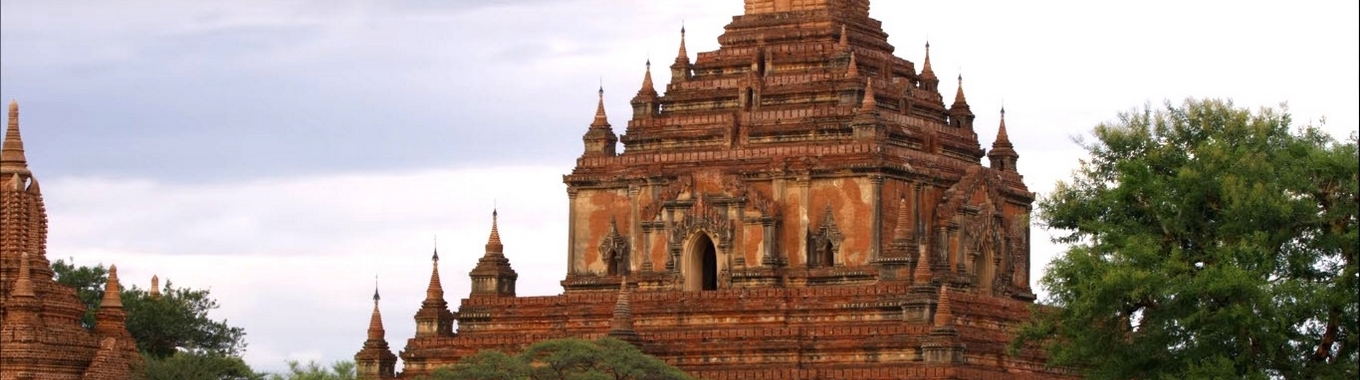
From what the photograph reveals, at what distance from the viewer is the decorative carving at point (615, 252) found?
246 ft

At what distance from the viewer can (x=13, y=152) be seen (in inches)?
2884

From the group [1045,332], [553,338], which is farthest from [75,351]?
[1045,332]

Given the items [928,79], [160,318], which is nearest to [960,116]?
[928,79]

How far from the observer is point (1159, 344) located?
210 ft

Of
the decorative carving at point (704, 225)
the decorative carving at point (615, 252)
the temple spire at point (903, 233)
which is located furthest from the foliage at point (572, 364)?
the decorative carving at point (615, 252)

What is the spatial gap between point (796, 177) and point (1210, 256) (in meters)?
11.5

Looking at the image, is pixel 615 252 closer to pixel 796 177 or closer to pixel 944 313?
pixel 796 177

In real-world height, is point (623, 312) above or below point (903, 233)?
below

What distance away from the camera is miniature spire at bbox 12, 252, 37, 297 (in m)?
71.6

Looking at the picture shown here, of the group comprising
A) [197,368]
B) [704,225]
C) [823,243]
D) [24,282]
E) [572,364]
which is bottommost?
[572,364]

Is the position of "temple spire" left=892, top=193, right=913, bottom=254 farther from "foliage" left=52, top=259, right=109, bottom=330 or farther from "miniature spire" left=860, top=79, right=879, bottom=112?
"foliage" left=52, top=259, right=109, bottom=330

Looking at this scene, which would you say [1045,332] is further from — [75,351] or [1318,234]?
[75,351]

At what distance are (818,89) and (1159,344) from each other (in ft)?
42.8

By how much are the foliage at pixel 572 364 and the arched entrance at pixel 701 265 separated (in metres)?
6.40
